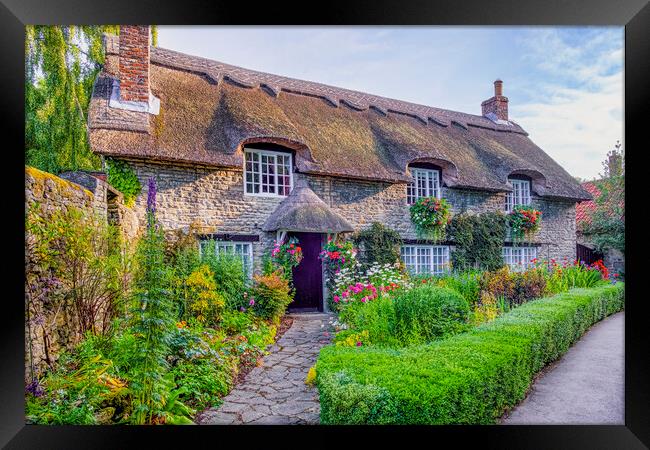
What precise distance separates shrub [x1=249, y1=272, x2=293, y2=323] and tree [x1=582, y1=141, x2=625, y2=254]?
14.4 feet

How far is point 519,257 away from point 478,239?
951mm

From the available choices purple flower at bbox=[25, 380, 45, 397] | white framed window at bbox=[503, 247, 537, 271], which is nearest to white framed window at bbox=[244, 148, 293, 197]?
purple flower at bbox=[25, 380, 45, 397]

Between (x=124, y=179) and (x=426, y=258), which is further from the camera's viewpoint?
(x=426, y=258)

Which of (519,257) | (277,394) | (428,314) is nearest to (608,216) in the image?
(519,257)

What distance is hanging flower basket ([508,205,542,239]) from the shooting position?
6.32m

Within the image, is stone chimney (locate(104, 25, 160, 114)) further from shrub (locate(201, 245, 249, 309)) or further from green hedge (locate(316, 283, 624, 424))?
green hedge (locate(316, 283, 624, 424))

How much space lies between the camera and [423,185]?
6660 mm

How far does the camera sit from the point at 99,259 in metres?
3.62

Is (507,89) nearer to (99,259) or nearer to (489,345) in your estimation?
(489,345)

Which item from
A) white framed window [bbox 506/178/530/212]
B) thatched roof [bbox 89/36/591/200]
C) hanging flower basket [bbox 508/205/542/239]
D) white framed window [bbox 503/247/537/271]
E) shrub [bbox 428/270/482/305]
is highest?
thatched roof [bbox 89/36/591/200]

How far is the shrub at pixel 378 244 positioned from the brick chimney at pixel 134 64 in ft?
11.7
